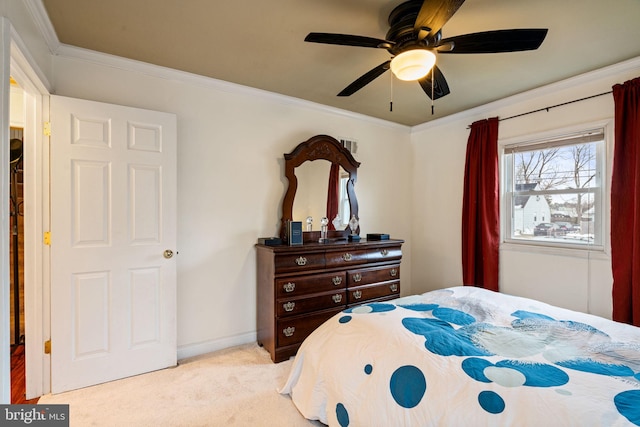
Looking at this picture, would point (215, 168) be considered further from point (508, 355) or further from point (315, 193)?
point (508, 355)

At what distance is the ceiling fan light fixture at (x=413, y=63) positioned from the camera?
1768mm

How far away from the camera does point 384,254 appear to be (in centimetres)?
329

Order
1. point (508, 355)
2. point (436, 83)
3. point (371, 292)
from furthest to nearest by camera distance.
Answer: point (371, 292), point (436, 83), point (508, 355)

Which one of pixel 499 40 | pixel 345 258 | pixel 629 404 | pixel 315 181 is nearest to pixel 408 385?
pixel 629 404

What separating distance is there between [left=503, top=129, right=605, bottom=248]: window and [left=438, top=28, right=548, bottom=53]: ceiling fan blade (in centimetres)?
168

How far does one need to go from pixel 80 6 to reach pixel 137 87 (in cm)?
73

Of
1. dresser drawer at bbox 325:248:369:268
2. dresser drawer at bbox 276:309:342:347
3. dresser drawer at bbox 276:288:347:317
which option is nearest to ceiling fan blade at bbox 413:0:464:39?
dresser drawer at bbox 325:248:369:268

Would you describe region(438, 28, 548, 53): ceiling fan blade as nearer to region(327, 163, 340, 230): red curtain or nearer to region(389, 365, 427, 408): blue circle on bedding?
region(389, 365, 427, 408): blue circle on bedding

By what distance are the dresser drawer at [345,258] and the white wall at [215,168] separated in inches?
27.6

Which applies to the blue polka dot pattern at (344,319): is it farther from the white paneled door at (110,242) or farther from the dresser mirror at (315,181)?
the white paneled door at (110,242)

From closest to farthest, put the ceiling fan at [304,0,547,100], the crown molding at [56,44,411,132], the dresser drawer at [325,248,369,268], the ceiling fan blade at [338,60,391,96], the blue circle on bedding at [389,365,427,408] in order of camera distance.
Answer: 1. the blue circle on bedding at [389,365,427,408]
2. the ceiling fan at [304,0,547,100]
3. the ceiling fan blade at [338,60,391,96]
4. the crown molding at [56,44,411,132]
5. the dresser drawer at [325,248,369,268]

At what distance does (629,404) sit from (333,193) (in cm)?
282

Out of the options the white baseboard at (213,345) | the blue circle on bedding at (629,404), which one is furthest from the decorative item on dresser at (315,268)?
the blue circle on bedding at (629,404)

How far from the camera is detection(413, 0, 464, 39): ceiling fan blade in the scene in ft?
4.51
